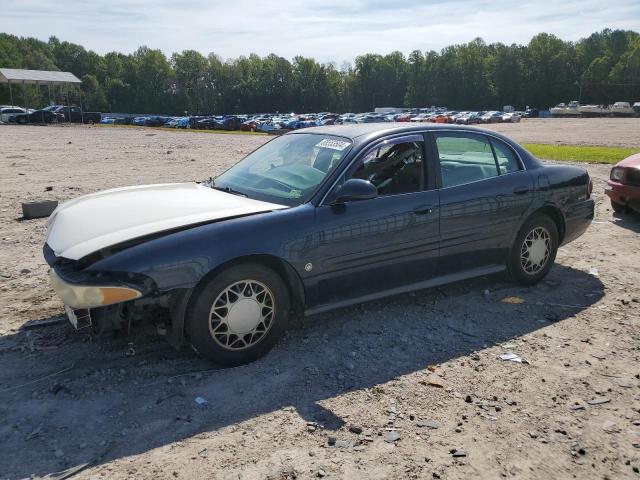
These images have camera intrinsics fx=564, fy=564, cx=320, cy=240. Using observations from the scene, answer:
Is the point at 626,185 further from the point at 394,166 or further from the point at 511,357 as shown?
the point at 511,357

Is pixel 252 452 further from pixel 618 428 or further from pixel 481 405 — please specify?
pixel 618 428

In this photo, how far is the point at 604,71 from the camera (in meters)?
124

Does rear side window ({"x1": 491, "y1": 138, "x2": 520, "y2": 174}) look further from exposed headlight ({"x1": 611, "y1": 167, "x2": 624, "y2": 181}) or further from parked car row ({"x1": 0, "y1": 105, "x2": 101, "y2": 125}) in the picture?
parked car row ({"x1": 0, "y1": 105, "x2": 101, "y2": 125})

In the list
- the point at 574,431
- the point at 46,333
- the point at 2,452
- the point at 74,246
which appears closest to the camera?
the point at 2,452

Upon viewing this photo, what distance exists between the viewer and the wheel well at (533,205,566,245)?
18.7 ft

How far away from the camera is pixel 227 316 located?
12.8ft

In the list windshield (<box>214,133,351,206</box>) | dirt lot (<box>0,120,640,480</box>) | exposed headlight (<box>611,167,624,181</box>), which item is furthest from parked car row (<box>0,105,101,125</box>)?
windshield (<box>214,133,351,206</box>)

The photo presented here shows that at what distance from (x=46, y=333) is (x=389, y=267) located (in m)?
2.80

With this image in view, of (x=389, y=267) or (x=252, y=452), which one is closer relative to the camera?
(x=252, y=452)

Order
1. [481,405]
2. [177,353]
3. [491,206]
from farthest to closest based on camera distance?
[491,206], [177,353], [481,405]

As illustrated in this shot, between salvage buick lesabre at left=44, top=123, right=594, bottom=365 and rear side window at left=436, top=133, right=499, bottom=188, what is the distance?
14 mm

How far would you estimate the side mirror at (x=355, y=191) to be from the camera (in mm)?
4184

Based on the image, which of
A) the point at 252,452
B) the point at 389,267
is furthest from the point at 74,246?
the point at 389,267

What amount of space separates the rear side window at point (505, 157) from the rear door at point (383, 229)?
0.98m
